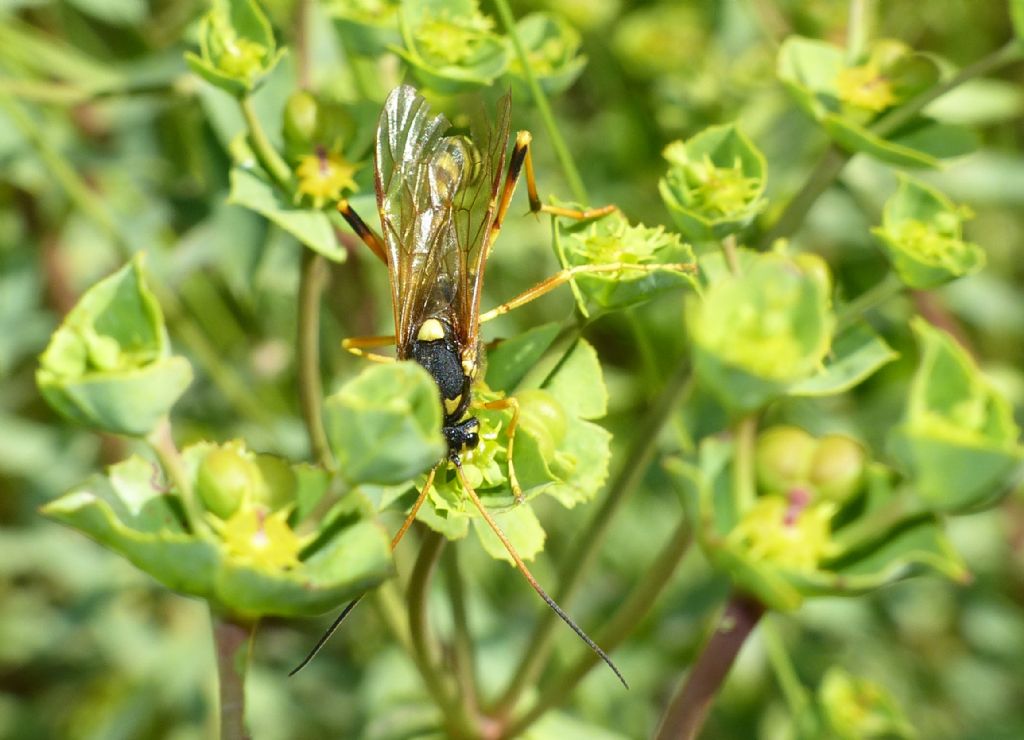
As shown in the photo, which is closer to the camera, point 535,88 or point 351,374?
point 535,88

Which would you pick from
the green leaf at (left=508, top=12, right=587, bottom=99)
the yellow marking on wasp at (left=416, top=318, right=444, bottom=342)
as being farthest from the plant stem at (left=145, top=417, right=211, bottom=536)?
the green leaf at (left=508, top=12, right=587, bottom=99)

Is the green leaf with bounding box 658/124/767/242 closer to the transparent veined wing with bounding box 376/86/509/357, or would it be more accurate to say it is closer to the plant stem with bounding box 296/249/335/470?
the transparent veined wing with bounding box 376/86/509/357

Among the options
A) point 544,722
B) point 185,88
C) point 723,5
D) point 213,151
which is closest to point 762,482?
point 544,722

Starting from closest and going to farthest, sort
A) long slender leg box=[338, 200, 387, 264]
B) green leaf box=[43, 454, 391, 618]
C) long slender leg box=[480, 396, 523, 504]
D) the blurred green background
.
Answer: green leaf box=[43, 454, 391, 618]
long slender leg box=[480, 396, 523, 504]
long slender leg box=[338, 200, 387, 264]
the blurred green background

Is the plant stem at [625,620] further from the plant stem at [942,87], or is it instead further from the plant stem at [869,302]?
the plant stem at [942,87]

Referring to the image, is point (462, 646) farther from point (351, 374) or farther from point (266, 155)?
point (351, 374)

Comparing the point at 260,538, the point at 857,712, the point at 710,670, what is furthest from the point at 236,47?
the point at 857,712
